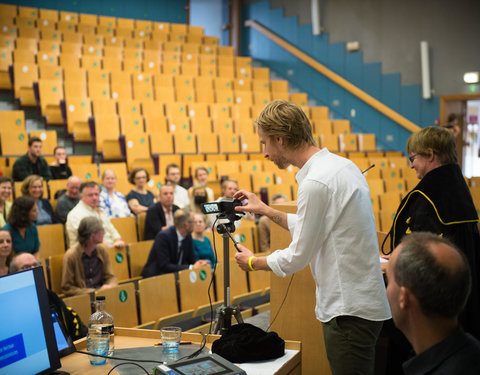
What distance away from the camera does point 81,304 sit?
260cm

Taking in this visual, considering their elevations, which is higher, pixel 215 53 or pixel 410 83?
pixel 215 53

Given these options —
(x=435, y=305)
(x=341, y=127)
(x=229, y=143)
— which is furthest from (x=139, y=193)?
(x=341, y=127)

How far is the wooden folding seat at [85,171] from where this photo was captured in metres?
5.16

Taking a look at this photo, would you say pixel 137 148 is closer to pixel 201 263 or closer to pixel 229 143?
pixel 229 143

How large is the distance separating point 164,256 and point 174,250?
9 cm

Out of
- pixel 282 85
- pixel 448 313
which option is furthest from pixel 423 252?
pixel 282 85

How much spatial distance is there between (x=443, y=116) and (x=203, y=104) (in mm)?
3951

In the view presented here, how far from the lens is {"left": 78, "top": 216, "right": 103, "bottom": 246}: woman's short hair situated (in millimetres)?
3152

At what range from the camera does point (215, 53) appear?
9352mm

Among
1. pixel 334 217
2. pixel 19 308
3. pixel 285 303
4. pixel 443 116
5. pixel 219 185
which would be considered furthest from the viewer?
pixel 443 116

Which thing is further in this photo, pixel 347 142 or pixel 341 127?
pixel 341 127

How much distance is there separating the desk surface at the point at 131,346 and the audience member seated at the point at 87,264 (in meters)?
1.43

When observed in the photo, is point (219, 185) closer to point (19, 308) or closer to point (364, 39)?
point (19, 308)

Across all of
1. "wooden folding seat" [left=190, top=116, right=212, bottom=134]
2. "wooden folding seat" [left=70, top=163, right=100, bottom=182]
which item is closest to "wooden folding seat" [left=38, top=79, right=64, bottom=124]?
"wooden folding seat" [left=70, top=163, right=100, bottom=182]
